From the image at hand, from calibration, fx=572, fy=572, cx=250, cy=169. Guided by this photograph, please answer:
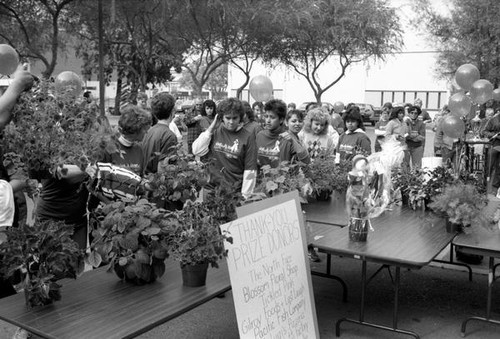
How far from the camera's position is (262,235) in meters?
3.29

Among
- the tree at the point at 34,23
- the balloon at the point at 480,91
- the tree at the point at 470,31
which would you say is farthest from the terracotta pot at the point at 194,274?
the tree at the point at 470,31

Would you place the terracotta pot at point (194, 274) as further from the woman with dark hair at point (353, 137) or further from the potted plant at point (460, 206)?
the woman with dark hair at point (353, 137)

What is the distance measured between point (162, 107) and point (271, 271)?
2.40 metres

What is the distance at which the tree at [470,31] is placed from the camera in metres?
23.7

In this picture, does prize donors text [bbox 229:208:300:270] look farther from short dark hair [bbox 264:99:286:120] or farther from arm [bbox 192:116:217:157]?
short dark hair [bbox 264:99:286:120]

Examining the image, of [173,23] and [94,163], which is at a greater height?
[173,23]

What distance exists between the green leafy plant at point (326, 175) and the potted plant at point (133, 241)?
8.37ft

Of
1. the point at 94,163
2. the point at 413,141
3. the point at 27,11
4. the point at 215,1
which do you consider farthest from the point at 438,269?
the point at 27,11

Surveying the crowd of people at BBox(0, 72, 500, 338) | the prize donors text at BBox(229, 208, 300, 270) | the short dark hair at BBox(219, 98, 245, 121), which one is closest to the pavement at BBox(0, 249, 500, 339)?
the crowd of people at BBox(0, 72, 500, 338)

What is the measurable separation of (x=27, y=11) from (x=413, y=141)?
11327mm

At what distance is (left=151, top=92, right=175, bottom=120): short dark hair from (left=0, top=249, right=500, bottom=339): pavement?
68.0 inches

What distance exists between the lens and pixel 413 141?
11.7m

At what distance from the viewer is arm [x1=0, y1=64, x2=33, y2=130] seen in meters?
2.75

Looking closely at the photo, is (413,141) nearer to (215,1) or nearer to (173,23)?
(215,1)
